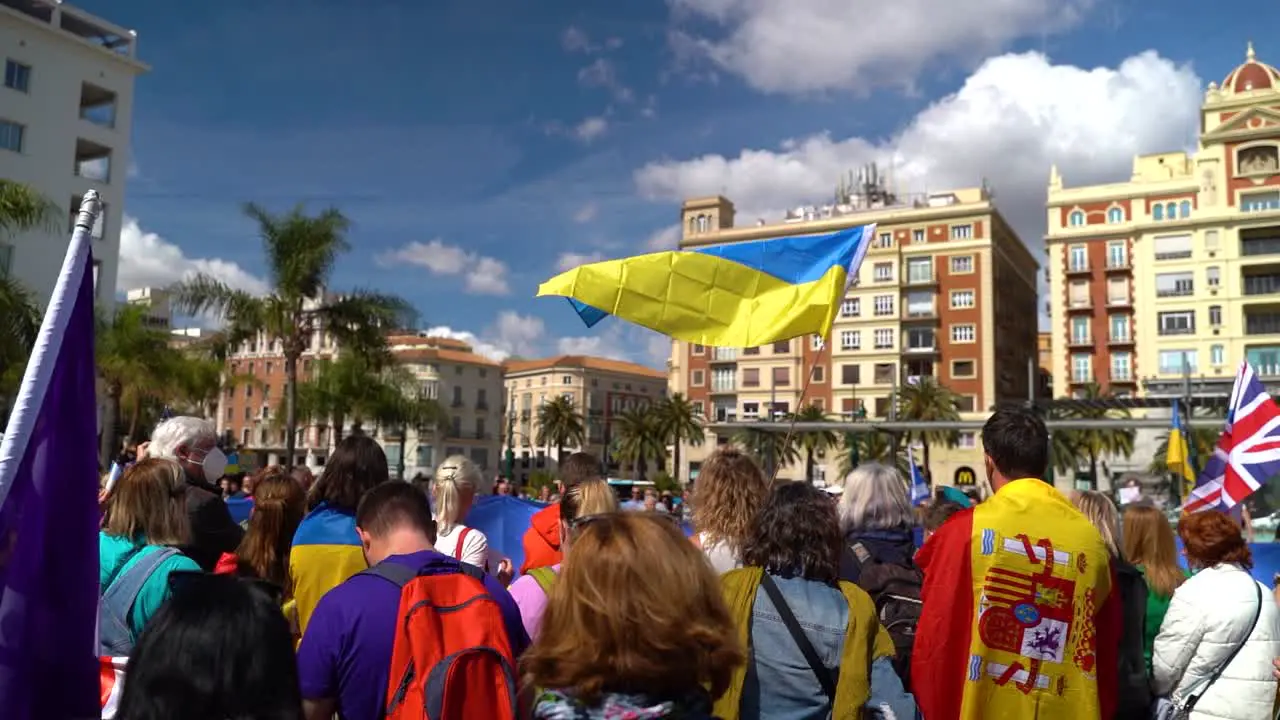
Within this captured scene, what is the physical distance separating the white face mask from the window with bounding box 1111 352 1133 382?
239ft

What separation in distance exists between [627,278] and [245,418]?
11511cm

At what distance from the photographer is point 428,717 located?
9.73 feet

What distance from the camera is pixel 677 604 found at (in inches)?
92.9

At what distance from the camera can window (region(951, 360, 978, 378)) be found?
76.0 meters

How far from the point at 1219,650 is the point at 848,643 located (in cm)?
262

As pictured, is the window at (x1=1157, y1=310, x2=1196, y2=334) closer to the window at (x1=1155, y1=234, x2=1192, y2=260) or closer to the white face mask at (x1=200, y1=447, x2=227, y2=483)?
the window at (x1=1155, y1=234, x2=1192, y2=260)

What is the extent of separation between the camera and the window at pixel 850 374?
3140 inches

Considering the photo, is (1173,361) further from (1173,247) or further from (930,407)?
(930,407)

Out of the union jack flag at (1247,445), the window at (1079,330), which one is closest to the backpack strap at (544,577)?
the union jack flag at (1247,445)

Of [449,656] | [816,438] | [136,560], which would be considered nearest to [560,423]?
[816,438]

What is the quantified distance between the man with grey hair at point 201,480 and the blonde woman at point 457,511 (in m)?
1.03

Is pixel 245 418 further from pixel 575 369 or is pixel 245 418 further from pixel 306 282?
pixel 306 282

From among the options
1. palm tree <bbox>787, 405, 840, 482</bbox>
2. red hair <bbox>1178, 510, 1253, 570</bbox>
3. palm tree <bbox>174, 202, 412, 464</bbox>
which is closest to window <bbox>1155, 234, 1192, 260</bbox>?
palm tree <bbox>787, 405, 840, 482</bbox>

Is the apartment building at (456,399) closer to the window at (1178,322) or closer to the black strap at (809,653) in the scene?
the window at (1178,322)
